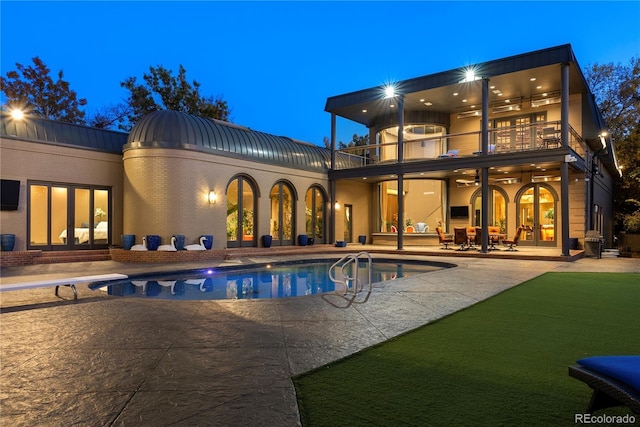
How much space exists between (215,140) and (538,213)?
1356 cm

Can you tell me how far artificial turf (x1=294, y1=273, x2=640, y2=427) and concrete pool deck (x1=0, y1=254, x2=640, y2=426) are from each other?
0.27 meters

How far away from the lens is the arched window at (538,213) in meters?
17.3

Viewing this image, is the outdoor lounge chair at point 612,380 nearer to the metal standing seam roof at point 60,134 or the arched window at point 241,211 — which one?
the arched window at point 241,211

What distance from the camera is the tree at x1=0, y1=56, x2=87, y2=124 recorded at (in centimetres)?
2553

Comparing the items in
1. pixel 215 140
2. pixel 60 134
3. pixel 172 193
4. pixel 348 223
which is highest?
pixel 215 140

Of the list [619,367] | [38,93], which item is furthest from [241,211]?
[38,93]

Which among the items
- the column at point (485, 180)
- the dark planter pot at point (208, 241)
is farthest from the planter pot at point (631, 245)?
the dark planter pot at point (208, 241)

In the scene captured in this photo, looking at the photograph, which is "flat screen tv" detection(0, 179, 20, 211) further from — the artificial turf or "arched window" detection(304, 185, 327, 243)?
the artificial turf

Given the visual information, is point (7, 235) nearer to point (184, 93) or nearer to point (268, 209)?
point (268, 209)

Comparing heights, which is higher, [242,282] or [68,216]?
[68,216]

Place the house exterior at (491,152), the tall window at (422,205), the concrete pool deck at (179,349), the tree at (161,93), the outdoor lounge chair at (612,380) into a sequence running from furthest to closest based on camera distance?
1. the tree at (161,93)
2. the tall window at (422,205)
3. the house exterior at (491,152)
4. the concrete pool deck at (179,349)
5. the outdoor lounge chair at (612,380)

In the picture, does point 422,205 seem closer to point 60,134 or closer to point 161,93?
point 60,134

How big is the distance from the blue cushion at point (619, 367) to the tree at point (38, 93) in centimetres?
2924

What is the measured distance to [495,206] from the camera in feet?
61.8
